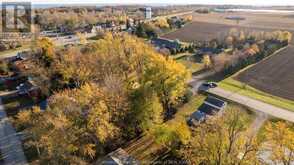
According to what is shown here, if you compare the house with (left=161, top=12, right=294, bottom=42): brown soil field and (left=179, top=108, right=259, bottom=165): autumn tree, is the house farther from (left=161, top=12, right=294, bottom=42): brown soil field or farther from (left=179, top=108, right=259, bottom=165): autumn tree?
(left=161, top=12, right=294, bottom=42): brown soil field

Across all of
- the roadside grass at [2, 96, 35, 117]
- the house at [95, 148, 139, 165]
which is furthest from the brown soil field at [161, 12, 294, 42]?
the house at [95, 148, 139, 165]

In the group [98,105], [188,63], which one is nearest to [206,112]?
[98,105]

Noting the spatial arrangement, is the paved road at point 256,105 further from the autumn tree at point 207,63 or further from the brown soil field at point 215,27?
the brown soil field at point 215,27

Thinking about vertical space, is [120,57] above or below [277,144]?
above

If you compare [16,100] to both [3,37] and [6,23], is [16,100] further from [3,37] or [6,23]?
[6,23]

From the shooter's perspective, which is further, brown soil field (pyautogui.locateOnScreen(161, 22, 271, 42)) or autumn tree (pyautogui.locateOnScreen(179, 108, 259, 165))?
brown soil field (pyautogui.locateOnScreen(161, 22, 271, 42))

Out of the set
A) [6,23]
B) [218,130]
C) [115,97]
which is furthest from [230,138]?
[6,23]

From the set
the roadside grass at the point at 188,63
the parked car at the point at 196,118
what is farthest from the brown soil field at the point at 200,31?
the parked car at the point at 196,118

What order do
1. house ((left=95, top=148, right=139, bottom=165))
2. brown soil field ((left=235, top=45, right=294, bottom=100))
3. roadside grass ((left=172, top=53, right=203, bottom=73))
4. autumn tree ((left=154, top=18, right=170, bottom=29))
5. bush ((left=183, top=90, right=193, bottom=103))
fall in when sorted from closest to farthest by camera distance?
house ((left=95, top=148, right=139, bottom=165)) → bush ((left=183, top=90, right=193, bottom=103)) → brown soil field ((left=235, top=45, right=294, bottom=100)) → roadside grass ((left=172, top=53, right=203, bottom=73)) → autumn tree ((left=154, top=18, right=170, bottom=29))
